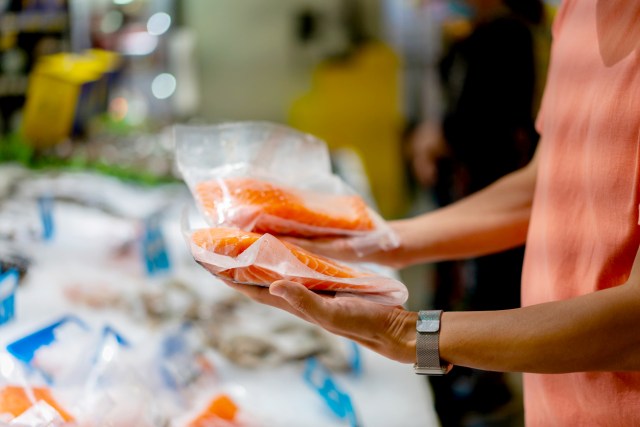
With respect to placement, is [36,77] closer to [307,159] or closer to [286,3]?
[307,159]

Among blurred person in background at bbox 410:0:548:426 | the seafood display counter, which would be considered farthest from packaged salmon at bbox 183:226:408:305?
blurred person in background at bbox 410:0:548:426

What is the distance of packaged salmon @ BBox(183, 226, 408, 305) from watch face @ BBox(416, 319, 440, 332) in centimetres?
9

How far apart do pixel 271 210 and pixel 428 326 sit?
37cm

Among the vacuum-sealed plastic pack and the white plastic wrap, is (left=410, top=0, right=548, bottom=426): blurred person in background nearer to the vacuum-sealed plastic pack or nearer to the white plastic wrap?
the vacuum-sealed plastic pack

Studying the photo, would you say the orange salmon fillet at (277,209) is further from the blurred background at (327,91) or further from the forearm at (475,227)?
the blurred background at (327,91)

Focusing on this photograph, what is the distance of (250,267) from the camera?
1075mm

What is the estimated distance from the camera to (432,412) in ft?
5.16

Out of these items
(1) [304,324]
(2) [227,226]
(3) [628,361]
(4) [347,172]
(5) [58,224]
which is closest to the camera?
(3) [628,361]

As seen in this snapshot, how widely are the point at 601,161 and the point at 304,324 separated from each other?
3.43 feet

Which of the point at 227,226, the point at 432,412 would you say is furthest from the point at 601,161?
Answer: the point at 432,412

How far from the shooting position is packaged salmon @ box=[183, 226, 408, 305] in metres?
1.07

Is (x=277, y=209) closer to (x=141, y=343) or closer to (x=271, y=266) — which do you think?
(x=271, y=266)

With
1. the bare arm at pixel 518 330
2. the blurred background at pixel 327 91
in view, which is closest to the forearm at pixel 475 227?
the bare arm at pixel 518 330

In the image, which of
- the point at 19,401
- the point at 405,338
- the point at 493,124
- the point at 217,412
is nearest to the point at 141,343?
the point at 217,412
